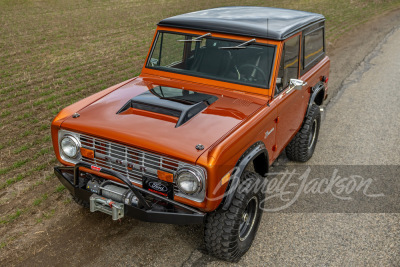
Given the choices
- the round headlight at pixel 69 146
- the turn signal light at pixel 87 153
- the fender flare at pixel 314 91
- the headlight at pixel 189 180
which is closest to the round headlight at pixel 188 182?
the headlight at pixel 189 180

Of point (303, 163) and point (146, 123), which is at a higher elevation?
point (146, 123)

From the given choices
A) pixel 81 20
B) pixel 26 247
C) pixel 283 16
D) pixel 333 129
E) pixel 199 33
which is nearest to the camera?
pixel 26 247

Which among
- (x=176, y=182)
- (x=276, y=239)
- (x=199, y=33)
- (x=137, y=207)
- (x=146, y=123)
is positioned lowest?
(x=276, y=239)

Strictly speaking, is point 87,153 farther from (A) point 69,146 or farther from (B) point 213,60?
(B) point 213,60

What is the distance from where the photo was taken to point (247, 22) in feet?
14.8

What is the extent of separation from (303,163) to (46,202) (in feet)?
11.0

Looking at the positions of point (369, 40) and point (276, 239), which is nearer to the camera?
point (276, 239)

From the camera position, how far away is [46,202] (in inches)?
182

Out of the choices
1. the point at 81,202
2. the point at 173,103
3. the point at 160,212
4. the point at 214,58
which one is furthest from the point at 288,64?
the point at 81,202

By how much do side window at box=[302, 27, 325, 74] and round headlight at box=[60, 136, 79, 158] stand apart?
2.89 meters

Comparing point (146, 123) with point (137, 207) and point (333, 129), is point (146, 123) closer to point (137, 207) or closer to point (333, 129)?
point (137, 207)

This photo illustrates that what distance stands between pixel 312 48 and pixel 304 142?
1236mm

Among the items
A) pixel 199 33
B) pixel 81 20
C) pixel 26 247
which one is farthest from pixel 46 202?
pixel 81 20

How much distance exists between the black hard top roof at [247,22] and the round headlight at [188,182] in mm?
1813
